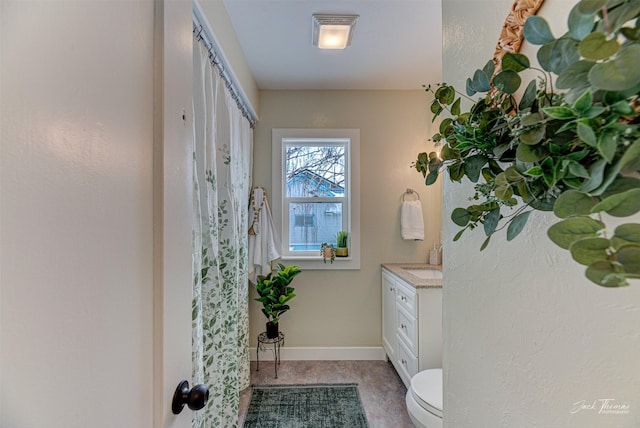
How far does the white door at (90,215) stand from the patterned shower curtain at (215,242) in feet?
1.99

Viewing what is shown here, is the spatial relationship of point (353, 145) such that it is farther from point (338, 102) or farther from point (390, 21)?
point (390, 21)

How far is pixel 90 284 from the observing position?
17.3 inches

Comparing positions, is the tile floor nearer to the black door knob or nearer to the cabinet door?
the cabinet door

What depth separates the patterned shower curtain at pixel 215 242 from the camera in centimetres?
127

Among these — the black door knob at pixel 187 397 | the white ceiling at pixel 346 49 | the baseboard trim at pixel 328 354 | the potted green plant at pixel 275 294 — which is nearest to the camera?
the black door knob at pixel 187 397

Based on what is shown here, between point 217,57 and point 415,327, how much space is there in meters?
2.11

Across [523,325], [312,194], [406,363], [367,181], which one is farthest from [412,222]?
[523,325]

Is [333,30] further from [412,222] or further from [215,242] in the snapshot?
[412,222]

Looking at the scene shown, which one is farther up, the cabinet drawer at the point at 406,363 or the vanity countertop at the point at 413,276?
the vanity countertop at the point at 413,276

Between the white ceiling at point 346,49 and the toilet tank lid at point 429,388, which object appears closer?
the toilet tank lid at point 429,388

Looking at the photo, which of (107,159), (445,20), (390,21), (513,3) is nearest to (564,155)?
(513,3)

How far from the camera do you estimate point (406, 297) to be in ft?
7.07

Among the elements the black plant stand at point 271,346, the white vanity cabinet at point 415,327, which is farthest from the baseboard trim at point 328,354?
the white vanity cabinet at point 415,327

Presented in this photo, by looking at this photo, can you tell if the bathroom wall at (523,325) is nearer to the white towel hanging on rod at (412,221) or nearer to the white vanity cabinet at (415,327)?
the white vanity cabinet at (415,327)
